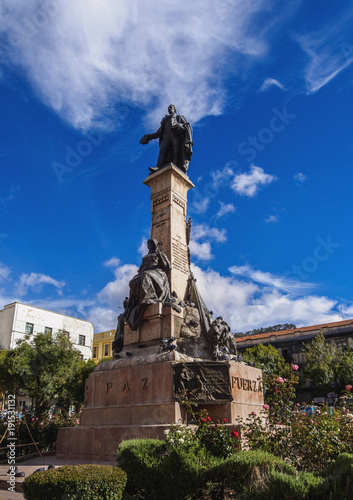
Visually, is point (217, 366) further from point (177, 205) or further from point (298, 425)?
point (177, 205)

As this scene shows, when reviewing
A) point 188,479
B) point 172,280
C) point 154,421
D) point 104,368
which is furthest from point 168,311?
point 188,479

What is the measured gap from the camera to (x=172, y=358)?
905 cm

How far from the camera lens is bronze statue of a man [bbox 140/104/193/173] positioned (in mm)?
14172

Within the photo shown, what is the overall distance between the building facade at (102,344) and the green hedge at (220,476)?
43.7 metres

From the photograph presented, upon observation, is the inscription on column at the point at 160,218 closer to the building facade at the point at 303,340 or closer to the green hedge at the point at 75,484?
the green hedge at the point at 75,484

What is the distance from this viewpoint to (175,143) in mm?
14266

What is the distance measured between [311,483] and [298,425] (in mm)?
2387

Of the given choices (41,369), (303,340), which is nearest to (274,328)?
(303,340)

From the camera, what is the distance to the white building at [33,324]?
40125 millimetres

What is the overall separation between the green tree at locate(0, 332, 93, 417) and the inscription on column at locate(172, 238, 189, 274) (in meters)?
18.5

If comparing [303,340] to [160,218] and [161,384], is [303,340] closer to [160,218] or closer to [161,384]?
[160,218]

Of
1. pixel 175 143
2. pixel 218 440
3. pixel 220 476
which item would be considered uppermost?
pixel 175 143

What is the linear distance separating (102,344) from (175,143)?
39159 mm

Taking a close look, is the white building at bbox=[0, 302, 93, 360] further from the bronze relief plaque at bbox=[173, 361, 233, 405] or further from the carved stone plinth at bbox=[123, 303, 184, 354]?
the bronze relief plaque at bbox=[173, 361, 233, 405]
